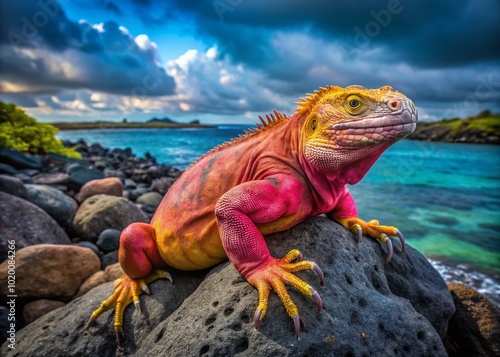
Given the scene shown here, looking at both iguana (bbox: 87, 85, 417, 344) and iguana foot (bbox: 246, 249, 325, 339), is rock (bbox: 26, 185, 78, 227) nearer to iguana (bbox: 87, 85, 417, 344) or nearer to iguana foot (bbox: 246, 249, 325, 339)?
iguana (bbox: 87, 85, 417, 344)

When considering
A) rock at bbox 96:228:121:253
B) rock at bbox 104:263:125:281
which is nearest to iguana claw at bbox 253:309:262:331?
rock at bbox 104:263:125:281

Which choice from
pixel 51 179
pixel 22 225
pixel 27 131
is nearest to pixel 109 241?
pixel 22 225

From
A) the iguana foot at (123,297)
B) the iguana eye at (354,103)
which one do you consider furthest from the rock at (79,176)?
the iguana eye at (354,103)

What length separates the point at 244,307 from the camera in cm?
260

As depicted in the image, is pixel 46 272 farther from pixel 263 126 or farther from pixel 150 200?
pixel 150 200

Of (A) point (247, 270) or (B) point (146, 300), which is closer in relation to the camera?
(A) point (247, 270)

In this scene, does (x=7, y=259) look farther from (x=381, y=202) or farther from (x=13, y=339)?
(x=381, y=202)

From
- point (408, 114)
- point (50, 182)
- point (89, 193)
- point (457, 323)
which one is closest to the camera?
point (408, 114)

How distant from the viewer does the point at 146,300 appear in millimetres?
3619

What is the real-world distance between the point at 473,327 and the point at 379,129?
3.50 meters

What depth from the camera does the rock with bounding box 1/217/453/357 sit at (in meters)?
2.46

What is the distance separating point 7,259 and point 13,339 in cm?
162

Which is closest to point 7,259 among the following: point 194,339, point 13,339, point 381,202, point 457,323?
point 13,339

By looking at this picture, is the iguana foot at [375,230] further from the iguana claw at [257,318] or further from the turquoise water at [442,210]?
the turquoise water at [442,210]
